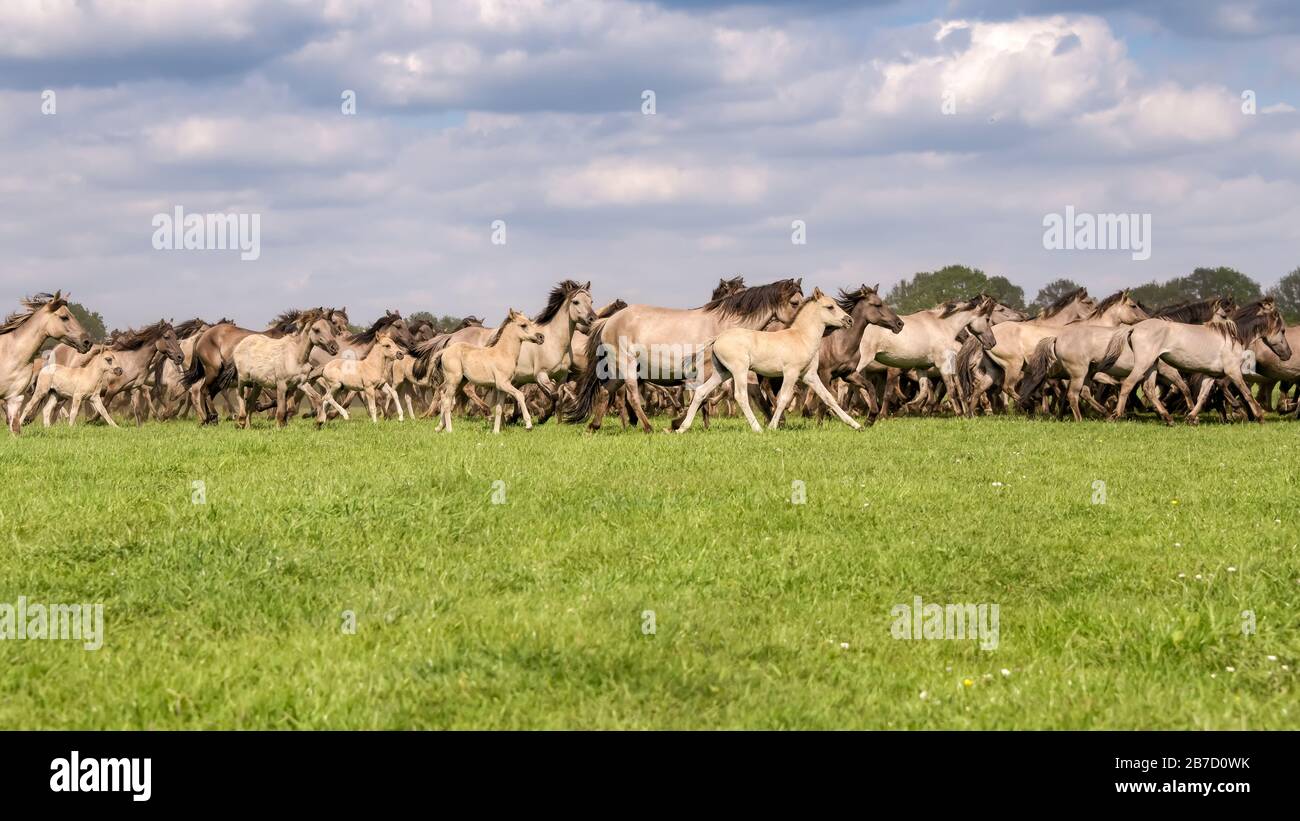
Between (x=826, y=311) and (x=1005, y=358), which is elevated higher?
Answer: (x=826, y=311)

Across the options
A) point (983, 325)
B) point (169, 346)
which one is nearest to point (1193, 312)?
point (983, 325)

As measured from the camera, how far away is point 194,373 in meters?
24.2

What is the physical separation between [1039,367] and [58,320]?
1802cm

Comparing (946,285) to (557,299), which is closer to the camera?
(557,299)

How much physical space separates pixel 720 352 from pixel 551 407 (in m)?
5.48

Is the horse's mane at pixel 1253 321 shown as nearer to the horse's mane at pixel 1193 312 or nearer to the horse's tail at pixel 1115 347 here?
the horse's mane at pixel 1193 312

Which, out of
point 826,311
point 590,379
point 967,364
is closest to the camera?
point 826,311

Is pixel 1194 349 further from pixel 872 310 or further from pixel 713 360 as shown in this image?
pixel 713 360

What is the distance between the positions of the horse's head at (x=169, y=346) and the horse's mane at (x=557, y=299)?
10.4 metres

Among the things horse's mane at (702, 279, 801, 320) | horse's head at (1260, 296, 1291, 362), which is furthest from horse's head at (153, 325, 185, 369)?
horse's head at (1260, 296, 1291, 362)

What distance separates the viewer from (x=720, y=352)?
666 inches
